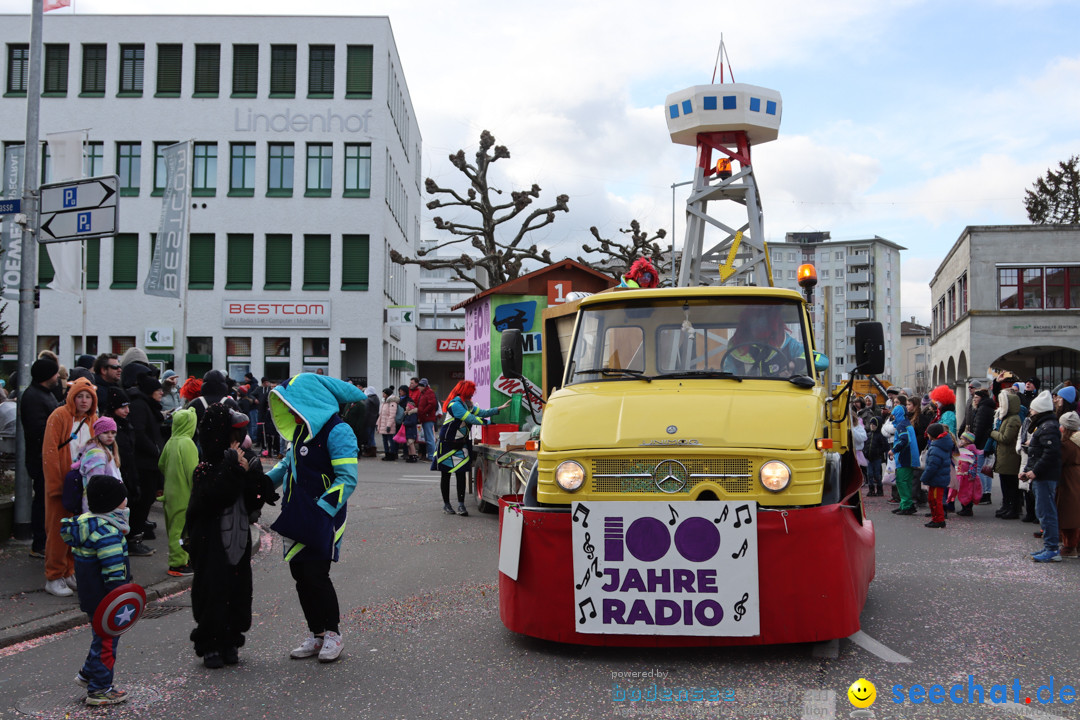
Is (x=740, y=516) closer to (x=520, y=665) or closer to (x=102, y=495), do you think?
(x=520, y=665)

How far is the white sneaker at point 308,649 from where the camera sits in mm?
6191

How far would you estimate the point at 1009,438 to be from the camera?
13.1m

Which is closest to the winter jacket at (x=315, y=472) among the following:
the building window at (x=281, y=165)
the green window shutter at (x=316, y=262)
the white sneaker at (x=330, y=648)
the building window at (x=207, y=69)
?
the white sneaker at (x=330, y=648)

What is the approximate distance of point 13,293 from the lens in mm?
14055

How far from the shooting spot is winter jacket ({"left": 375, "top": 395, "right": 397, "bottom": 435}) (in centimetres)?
2536

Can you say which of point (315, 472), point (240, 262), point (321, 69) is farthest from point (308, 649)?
point (321, 69)

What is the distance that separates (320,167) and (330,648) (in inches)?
1386

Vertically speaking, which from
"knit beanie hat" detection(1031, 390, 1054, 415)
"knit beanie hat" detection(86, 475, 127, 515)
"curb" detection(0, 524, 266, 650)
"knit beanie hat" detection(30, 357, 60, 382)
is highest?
"knit beanie hat" detection(30, 357, 60, 382)

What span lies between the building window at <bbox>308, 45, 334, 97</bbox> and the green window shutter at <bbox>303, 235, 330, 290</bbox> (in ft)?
19.3

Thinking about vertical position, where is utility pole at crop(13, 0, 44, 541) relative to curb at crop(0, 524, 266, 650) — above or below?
above

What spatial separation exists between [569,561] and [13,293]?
37.6 feet

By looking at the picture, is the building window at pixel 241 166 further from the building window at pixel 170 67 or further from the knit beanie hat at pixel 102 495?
the knit beanie hat at pixel 102 495

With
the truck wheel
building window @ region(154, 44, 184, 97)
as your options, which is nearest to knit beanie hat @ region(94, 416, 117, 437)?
the truck wheel

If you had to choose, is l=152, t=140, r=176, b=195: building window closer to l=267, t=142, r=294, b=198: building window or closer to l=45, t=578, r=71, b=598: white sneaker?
l=267, t=142, r=294, b=198: building window
